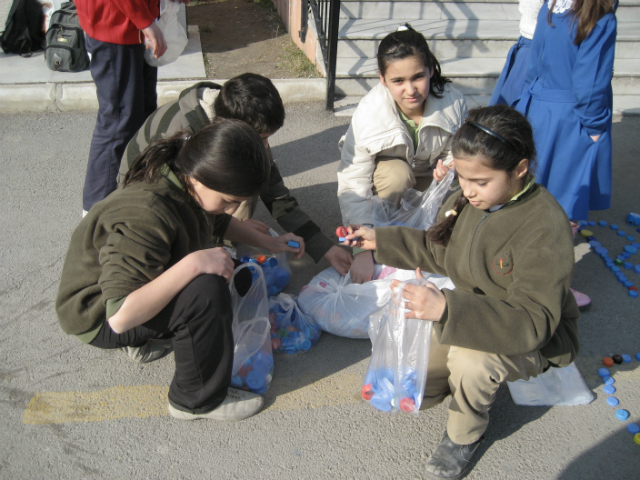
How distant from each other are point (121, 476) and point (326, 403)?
850 mm

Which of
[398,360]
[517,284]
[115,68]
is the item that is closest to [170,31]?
[115,68]

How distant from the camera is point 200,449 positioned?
81.4 inches

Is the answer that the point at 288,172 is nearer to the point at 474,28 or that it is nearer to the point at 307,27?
the point at 307,27

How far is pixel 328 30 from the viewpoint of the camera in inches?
197

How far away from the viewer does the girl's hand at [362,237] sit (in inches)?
90.7

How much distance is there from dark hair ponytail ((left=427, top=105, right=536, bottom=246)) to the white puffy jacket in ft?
3.06

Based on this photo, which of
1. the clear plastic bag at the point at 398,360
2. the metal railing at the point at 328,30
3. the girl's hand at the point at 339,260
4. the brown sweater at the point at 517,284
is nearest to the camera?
the brown sweater at the point at 517,284

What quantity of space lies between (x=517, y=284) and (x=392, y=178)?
4.16ft

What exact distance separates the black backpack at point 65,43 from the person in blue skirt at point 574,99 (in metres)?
4.01

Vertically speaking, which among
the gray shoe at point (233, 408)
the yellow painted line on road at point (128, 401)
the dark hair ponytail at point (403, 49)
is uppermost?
the dark hair ponytail at point (403, 49)

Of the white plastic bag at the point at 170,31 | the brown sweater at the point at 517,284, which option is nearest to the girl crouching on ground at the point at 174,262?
the brown sweater at the point at 517,284

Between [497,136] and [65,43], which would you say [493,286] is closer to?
[497,136]

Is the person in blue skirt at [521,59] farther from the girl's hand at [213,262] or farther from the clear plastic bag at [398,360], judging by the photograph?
the girl's hand at [213,262]

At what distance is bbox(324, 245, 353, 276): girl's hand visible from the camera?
2.74 meters
